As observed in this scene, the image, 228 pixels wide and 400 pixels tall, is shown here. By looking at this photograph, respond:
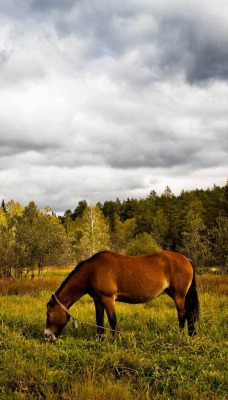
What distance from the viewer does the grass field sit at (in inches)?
199

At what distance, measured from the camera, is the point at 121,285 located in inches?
314

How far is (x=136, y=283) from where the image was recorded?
26.5 feet

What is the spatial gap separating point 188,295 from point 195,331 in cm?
91

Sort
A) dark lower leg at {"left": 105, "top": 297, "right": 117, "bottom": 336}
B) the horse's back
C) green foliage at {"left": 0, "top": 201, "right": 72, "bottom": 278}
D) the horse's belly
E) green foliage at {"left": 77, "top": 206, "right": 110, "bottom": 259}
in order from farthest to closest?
1. green foliage at {"left": 77, "top": 206, "right": 110, "bottom": 259}
2. green foliage at {"left": 0, "top": 201, "right": 72, "bottom": 278}
3. the horse's belly
4. the horse's back
5. dark lower leg at {"left": 105, "top": 297, "right": 117, "bottom": 336}

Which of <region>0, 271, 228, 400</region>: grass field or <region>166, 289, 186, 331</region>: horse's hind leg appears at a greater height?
<region>166, 289, 186, 331</region>: horse's hind leg

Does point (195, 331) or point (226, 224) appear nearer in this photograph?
point (195, 331)

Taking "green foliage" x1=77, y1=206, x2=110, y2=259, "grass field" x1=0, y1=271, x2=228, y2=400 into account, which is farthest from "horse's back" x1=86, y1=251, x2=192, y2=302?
"green foliage" x1=77, y1=206, x2=110, y2=259

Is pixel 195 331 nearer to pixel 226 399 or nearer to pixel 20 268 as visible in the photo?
pixel 226 399

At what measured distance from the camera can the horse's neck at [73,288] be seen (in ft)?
26.3

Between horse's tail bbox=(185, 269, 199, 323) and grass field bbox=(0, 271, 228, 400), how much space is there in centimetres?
29

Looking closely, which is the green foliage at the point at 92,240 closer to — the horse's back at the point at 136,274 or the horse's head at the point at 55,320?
the horse's back at the point at 136,274

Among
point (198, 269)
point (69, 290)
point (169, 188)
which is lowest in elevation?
point (198, 269)

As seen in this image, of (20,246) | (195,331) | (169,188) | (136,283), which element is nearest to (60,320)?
(136,283)

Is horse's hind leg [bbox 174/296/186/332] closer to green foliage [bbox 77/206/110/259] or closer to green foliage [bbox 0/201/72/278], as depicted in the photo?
green foliage [bbox 0/201/72/278]
